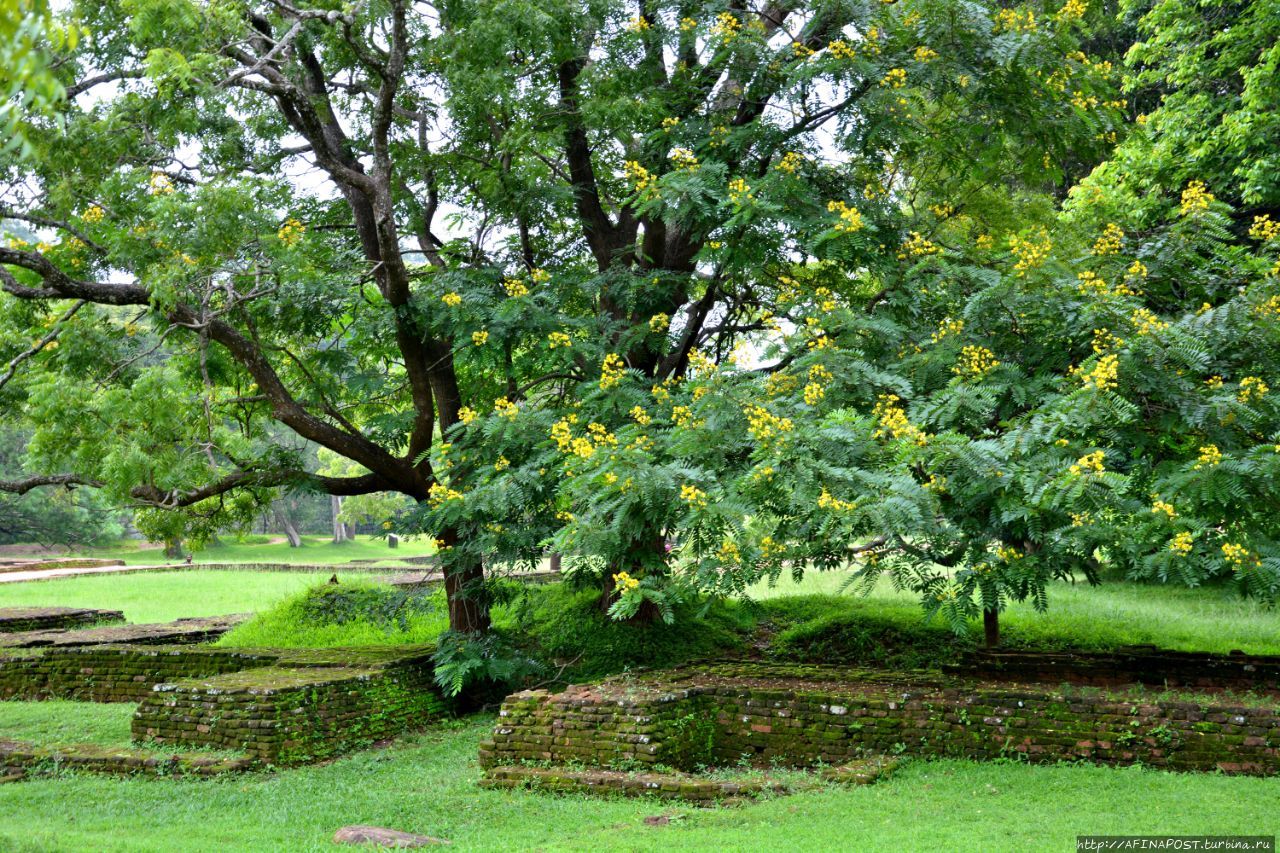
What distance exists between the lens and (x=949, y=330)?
28.7 ft

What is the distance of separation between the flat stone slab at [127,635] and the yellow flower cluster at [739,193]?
9.09 meters

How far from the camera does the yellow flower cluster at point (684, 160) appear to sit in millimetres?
9289

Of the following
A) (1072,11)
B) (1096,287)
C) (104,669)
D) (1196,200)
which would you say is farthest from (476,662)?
(1072,11)

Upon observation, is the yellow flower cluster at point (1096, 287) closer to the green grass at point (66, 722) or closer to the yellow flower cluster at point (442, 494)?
the yellow flower cluster at point (442, 494)

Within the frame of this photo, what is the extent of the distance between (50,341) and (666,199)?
19.0ft

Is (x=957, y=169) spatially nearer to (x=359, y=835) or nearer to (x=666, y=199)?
(x=666, y=199)

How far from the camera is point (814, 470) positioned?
7.19 m

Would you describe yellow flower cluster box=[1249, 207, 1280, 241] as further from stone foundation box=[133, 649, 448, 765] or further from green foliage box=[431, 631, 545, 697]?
stone foundation box=[133, 649, 448, 765]

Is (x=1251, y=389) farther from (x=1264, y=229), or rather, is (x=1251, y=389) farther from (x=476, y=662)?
(x=476, y=662)

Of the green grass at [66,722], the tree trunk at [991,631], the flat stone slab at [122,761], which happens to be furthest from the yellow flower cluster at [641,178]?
the green grass at [66,722]

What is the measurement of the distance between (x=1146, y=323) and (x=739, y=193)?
3.10m

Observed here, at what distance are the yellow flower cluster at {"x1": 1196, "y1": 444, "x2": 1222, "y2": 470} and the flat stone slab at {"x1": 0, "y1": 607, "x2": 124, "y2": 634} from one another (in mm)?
15119

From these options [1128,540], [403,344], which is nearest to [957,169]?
[1128,540]

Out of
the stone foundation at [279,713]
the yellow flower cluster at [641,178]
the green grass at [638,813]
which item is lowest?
the green grass at [638,813]
